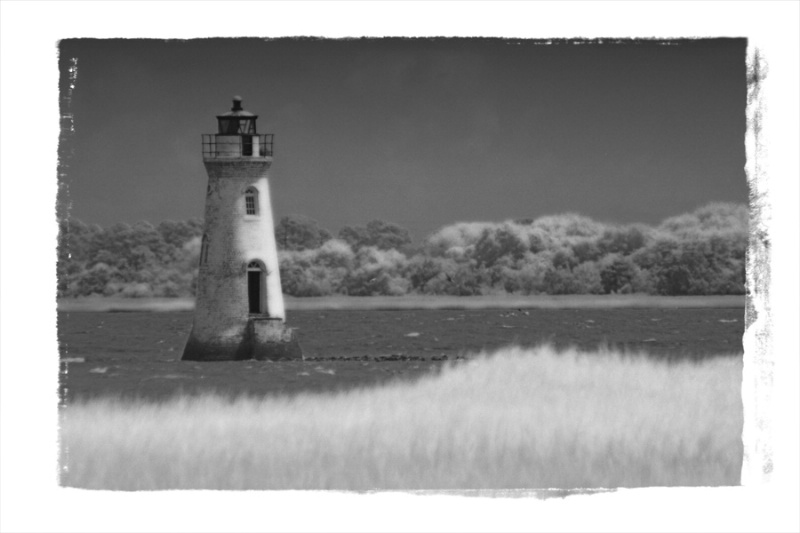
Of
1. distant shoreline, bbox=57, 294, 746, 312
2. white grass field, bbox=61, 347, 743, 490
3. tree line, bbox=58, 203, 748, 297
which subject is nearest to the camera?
white grass field, bbox=61, 347, 743, 490

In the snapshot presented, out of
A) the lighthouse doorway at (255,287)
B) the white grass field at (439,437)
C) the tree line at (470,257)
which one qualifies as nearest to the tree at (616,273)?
the tree line at (470,257)

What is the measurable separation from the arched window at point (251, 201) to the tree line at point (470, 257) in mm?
1457

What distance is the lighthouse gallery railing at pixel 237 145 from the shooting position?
13791 mm

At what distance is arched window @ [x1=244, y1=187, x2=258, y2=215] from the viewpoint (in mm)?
16186

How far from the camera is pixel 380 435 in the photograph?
12336mm

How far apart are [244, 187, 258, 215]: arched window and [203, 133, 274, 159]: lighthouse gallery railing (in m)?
0.91

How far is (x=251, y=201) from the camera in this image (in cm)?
1630

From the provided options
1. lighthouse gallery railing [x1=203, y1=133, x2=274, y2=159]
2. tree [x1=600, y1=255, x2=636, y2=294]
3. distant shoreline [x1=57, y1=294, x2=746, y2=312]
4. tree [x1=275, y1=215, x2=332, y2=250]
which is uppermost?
lighthouse gallery railing [x1=203, y1=133, x2=274, y2=159]

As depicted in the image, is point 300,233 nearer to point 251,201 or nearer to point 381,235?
point 381,235

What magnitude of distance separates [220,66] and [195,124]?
3.74 ft

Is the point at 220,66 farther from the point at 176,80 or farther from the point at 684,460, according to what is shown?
the point at 684,460

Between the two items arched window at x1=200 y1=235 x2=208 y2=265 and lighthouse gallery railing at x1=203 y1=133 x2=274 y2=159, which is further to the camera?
arched window at x1=200 y1=235 x2=208 y2=265

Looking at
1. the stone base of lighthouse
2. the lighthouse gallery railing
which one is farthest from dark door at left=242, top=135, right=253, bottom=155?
the stone base of lighthouse

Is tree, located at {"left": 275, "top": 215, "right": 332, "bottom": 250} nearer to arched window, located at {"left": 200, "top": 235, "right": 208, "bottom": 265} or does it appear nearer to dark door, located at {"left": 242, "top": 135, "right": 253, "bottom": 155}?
dark door, located at {"left": 242, "top": 135, "right": 253, "bottom": 155}
